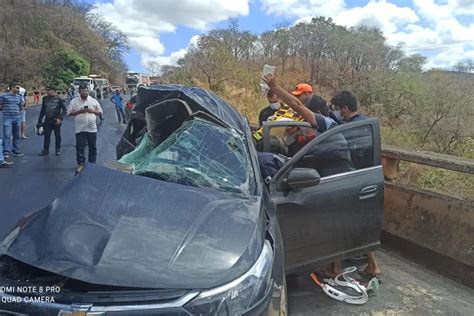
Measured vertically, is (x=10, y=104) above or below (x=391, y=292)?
above

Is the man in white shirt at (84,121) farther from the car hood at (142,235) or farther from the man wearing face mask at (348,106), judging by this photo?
the car hood at (142,235)

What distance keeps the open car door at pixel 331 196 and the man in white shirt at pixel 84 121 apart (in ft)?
18.2

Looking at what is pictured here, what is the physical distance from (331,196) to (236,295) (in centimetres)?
189

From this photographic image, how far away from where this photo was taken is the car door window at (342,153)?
380cm

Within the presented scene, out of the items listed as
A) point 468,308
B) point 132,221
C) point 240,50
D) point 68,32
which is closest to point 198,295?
point 132,221

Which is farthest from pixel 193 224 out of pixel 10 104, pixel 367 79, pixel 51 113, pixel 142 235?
pixel 367 79

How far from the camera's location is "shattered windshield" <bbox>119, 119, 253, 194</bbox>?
2914 mm

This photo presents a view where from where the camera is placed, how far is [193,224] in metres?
2.28

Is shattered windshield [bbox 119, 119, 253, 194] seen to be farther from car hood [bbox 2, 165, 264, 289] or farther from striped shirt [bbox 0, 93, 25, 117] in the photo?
striped shirt [bbox 0, 93, 25, 117]

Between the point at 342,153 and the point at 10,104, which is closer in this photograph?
the point at 342,153

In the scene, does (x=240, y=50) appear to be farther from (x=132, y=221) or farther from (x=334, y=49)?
(x=132, y=221)

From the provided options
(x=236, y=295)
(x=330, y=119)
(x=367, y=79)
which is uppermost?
(x=367, y=79)

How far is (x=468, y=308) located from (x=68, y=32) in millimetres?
75895

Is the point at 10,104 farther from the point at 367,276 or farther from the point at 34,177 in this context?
the point at 367,276
